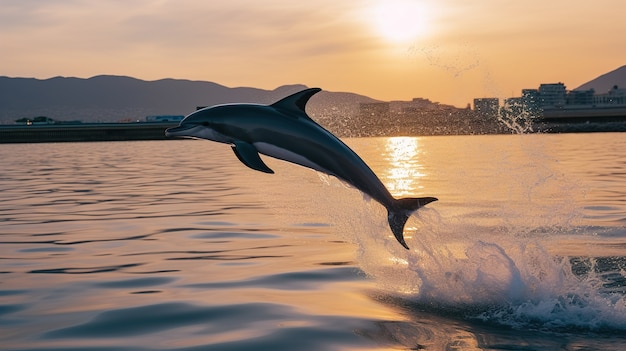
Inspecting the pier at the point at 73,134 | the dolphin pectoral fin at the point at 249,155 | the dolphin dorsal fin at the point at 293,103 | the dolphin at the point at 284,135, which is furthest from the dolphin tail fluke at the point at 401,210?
the pier at the point at 73,134

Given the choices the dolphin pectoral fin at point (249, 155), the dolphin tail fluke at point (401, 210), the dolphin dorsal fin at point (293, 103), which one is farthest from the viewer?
the dolphin tail fluke at point (401, 210)

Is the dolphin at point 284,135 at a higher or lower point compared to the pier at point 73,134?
higher

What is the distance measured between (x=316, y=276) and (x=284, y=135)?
3905 millimetres

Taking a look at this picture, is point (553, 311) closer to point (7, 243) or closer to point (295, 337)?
point (295, 337)

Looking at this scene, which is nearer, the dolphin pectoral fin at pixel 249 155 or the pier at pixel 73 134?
the dolphin pectoral fin at pixel 249 155

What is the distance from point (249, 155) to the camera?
921 centimetres

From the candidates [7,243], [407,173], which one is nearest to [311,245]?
[7,243]

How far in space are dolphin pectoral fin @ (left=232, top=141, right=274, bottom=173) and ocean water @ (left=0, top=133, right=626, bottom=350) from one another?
66.6 inches

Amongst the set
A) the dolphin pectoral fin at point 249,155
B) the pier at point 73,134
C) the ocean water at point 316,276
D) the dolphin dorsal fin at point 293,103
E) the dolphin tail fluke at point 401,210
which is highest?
the dolphin dorsal fin at point 293,103

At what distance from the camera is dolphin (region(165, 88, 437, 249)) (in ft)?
30.8

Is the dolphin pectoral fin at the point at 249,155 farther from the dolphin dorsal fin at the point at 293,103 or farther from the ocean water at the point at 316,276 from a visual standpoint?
the ocean water at the point at 316,276

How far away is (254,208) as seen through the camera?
22797 mm

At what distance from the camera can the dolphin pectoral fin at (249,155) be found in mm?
9047

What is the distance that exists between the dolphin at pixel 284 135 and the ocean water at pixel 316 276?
2.82 ft
